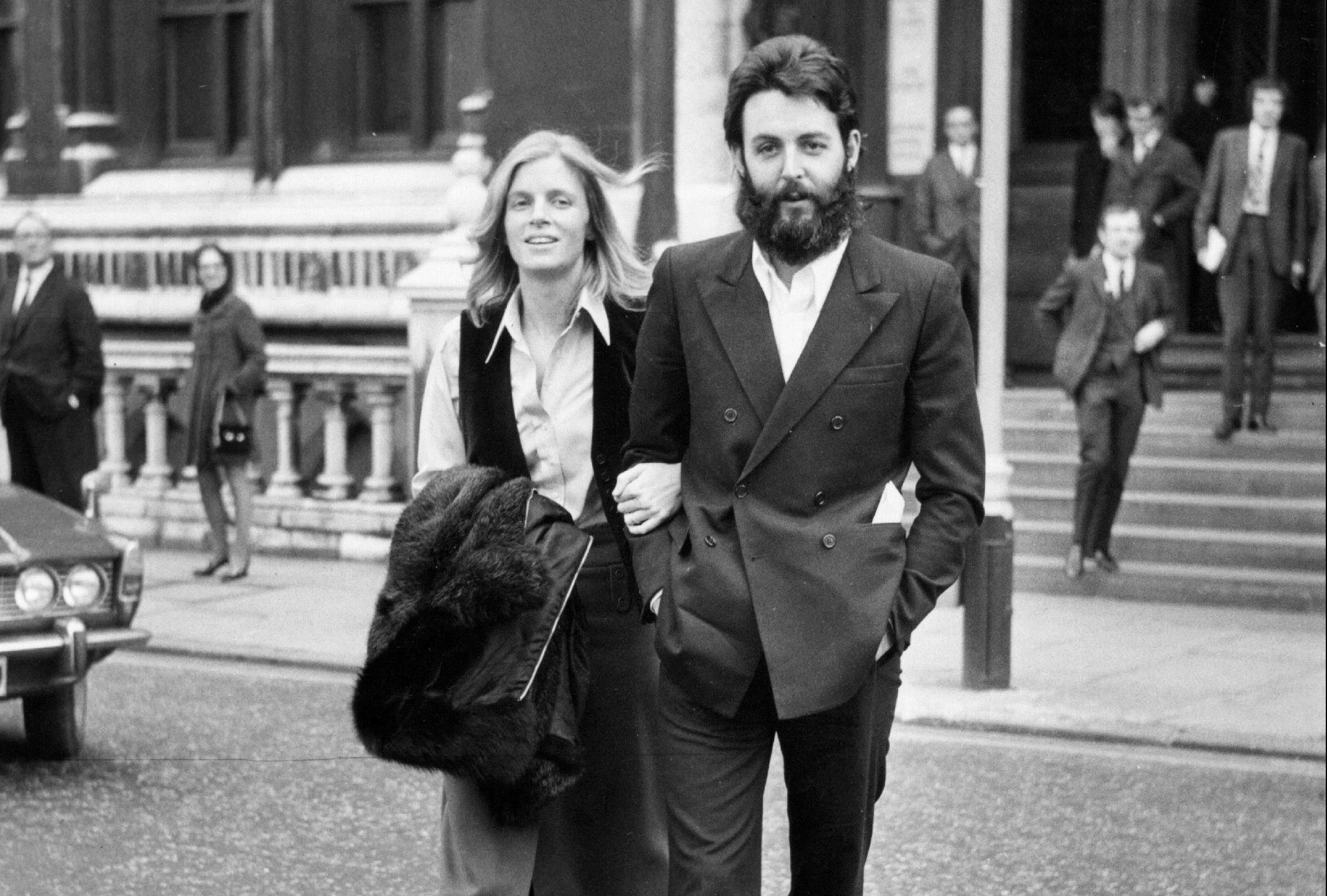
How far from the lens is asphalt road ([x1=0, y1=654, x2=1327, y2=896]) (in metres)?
6.44

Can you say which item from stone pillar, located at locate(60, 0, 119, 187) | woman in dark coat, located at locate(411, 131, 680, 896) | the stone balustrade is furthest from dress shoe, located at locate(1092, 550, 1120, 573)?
stone pillar, located at locate(60, 0, 119, 187)

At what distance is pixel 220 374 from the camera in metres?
12.9

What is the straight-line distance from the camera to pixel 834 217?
392cm

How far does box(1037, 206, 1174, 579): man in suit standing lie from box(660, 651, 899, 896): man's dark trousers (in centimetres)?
818

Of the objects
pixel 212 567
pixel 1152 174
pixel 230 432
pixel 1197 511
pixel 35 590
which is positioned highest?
pixel 1152 174

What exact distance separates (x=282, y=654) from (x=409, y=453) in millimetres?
3920

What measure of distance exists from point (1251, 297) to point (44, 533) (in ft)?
24.7

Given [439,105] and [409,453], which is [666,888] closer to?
[409,453]

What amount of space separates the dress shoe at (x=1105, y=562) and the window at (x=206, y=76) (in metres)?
8.37

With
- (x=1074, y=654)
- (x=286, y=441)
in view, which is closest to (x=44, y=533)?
(x=1074, y=654)

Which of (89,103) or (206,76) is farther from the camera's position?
(89,103)

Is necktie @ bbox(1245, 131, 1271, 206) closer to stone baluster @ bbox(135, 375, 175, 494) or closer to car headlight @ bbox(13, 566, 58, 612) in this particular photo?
stone baluster @ bbox(135, 375, 175, 494)

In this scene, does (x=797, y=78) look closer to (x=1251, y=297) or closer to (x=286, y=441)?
(x=1251, y=297)

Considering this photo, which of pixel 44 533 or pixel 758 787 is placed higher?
pixel 758 787
